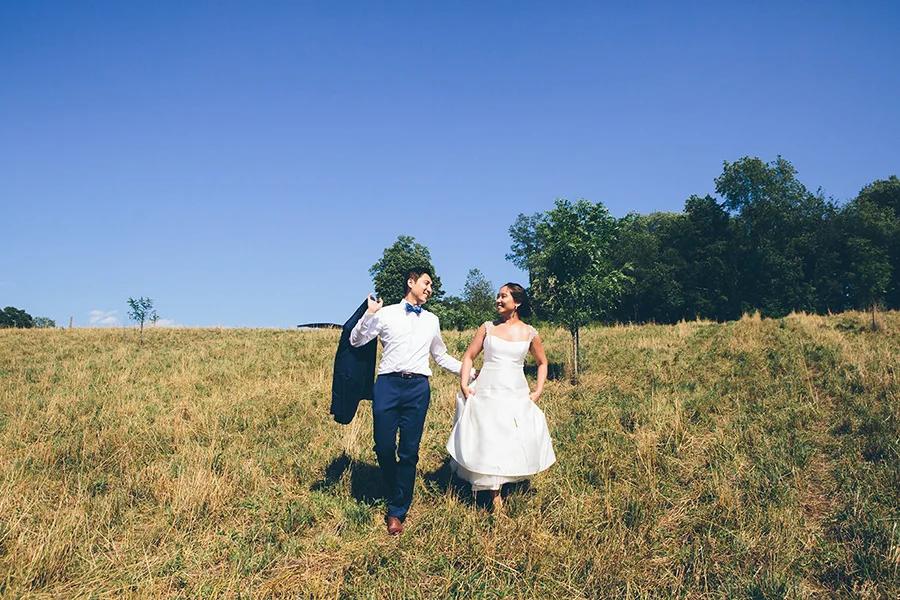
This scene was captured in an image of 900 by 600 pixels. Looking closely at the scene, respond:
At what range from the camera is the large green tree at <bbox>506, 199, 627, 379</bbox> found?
1544 centimetres

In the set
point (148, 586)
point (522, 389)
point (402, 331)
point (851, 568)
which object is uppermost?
point (402, 331)

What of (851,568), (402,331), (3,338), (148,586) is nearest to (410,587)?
(148,586)

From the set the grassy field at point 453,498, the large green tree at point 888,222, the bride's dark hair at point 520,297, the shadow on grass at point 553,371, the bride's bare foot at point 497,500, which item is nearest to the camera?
the grassy field at point 453,498

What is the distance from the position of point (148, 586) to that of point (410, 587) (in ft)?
6.99

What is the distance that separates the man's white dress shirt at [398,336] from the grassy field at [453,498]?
166 centimetres

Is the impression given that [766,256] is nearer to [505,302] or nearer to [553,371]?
[553,371]

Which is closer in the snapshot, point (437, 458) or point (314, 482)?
point (314, 482)

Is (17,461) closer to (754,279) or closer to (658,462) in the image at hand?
(658,462)

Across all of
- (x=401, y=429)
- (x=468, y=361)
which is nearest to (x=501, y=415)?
(x=468, y=361)

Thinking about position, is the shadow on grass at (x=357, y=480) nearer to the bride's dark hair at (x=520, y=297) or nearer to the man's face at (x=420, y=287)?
the man's face at (x=420, y=287)

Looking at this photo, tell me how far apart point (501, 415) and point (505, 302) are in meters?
1.34

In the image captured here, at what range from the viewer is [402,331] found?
18.5 feet

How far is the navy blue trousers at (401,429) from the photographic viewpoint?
548 centimetres

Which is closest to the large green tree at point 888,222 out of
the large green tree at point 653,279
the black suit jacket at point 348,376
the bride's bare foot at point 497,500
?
the large green tree at point 653,279
